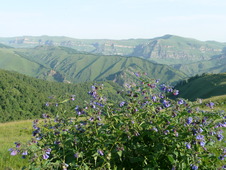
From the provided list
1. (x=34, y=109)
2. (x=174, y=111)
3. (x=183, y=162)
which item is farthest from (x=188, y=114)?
(x=34, y=109)

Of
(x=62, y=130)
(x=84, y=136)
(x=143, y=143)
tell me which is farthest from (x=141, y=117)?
(x=62, y=130)

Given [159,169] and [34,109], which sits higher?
[159,169]

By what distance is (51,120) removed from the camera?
6.95 metres

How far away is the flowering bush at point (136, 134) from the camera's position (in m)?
5.73

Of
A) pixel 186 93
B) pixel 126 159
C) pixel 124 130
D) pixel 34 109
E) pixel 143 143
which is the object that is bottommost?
pixel 34 109

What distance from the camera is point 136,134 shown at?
6.02 m

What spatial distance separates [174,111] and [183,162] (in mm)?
1252

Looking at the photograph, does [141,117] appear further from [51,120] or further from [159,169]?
[51,120]

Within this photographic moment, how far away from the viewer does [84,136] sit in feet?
21.7

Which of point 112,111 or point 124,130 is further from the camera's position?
point 112,111

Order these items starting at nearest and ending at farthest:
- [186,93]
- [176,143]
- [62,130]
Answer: [176,143] < [62,130] < [186,93]

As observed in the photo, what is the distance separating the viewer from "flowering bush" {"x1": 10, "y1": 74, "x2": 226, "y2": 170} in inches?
226

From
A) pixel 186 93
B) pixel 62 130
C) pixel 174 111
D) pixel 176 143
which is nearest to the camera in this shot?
pixel 176 143

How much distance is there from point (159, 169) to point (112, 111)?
78.2 inches
